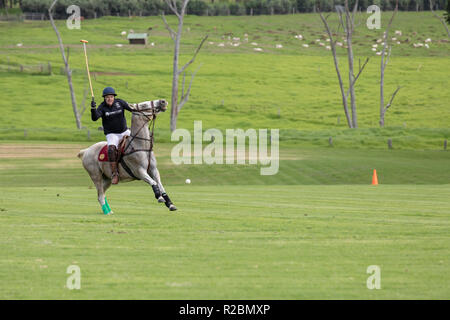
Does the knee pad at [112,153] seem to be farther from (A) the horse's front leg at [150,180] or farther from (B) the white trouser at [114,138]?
(A) the horse's front leg at [150,180]

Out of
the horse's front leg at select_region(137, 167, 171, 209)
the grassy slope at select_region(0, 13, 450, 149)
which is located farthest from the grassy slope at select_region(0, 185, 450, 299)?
the grassy slope at select_region(0, 13, 450, 149)

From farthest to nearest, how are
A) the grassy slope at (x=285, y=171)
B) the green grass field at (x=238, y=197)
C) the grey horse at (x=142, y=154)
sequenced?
the grassy slope at (x=285, y=171) → the grey horse at (x=142, y=154) → the green grass field at (x=238, y=197)

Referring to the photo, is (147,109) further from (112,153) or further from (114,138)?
(112,153)

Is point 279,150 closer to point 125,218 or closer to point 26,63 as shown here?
point 125,218

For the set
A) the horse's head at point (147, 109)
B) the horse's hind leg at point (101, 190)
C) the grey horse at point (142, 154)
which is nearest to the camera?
the grey horse at point (142, 154)
